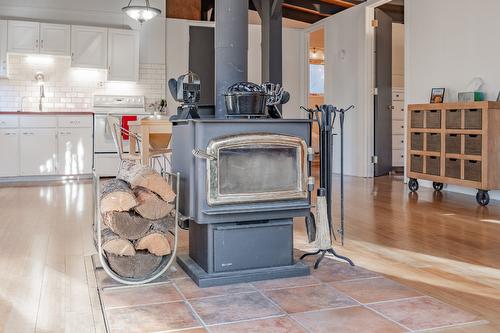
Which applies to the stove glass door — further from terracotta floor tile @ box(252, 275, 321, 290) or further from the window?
the window

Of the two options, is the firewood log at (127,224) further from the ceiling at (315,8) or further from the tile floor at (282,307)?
the ceiling at (315,8)

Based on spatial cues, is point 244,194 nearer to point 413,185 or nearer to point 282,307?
point 282,307

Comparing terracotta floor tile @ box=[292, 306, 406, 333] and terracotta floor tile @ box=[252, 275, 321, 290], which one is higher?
terracotta floor tile @ box=[252, 275, 321, 290]

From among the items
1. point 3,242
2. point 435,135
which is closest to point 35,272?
point 3,242

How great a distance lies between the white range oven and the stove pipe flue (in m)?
4.64

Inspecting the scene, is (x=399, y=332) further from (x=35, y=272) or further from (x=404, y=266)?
(x=35, y=272)

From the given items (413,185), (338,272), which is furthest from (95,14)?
(338,272)

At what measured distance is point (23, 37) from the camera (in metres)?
7.15

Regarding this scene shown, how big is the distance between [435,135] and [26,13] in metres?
5.95

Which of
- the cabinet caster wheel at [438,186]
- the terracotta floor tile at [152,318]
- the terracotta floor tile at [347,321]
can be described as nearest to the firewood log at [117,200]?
the terracotta floor tile at [152,318]

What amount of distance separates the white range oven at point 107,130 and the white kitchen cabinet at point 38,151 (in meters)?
0.59

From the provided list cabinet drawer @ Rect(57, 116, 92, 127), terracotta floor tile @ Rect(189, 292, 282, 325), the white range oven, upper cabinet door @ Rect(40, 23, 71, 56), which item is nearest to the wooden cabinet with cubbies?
terracotta floor tile @ Rect(189, 292, 282, 325)

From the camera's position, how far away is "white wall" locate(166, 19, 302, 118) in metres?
8.23

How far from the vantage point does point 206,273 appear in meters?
2.38
